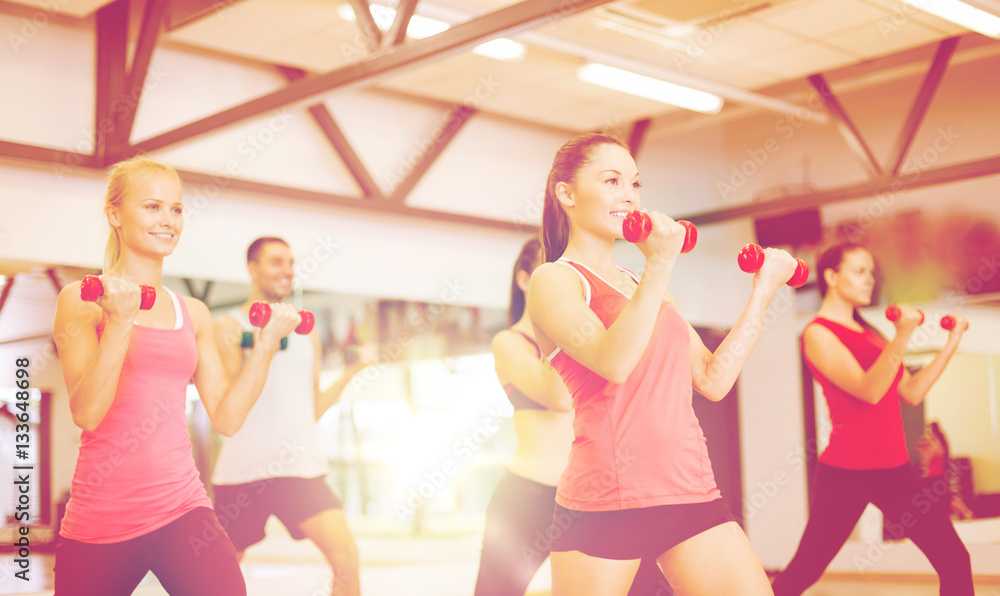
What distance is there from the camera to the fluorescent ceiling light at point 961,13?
5098 mm

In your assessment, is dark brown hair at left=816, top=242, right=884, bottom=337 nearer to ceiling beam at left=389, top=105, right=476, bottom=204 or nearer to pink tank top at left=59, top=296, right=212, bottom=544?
pink tank top at left=59, top=296, right=212, bottom=544

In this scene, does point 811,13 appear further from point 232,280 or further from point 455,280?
point 232,280

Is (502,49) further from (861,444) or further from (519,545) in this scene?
(519,545)

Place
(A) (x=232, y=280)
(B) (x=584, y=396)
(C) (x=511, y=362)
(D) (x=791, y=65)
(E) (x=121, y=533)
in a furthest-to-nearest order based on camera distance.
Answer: (D) (x=791, y=65) < (A) (x=232, y=280) < (C) (x=511, y=362) < (E) (x=121, y=533) < (B) (x=584, y=396)

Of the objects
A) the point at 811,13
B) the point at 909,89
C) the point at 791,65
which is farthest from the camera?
the point at 909,89

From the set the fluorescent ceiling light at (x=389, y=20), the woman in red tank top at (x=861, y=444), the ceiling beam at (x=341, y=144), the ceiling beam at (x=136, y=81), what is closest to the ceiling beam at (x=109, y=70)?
the ceiling beam at (x=136, y=81)

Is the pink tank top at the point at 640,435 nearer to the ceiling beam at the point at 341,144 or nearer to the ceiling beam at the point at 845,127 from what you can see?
the ceiling beam at the point at 341,144

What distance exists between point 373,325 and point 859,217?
12.9 feet

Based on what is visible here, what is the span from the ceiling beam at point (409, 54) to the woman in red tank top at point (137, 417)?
1811 mm

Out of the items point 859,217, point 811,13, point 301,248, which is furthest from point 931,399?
point 301,248

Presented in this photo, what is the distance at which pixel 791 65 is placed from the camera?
20.5 feet

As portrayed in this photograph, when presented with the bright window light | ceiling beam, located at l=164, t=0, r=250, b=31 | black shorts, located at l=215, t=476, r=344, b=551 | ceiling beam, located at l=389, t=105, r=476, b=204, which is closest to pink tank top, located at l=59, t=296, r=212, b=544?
black shorts, located at l=215, t=476, r=344, b=551

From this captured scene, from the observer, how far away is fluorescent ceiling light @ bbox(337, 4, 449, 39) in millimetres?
5188

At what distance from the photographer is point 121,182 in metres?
2.35
